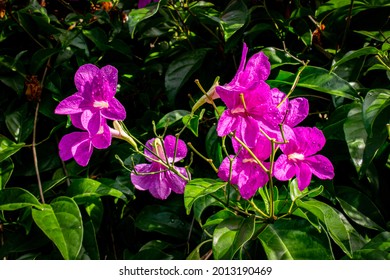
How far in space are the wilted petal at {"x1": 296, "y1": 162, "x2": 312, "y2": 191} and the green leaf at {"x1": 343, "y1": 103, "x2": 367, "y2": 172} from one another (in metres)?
0.12

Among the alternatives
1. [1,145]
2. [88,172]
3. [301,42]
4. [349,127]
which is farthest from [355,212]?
[1,145]

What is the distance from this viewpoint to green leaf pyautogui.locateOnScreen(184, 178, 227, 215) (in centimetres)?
84

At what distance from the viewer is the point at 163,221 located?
1168mm

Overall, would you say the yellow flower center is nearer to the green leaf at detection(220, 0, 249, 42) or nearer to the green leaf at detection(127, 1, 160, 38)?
the green leaf at detection(127, 1, 160, 38)

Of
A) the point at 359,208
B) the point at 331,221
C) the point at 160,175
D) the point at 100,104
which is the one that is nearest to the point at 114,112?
the point at 100,104

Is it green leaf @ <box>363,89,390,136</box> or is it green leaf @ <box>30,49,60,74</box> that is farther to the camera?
green leaf @ <box>30,49,60,74</box>

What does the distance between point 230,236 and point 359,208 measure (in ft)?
1.15

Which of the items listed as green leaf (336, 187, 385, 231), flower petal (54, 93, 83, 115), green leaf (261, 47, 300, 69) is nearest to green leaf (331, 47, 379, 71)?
green leaf (261, 47, 300, 69)

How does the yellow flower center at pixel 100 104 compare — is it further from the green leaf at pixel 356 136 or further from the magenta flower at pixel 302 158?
the green leaf at pixel 356 136

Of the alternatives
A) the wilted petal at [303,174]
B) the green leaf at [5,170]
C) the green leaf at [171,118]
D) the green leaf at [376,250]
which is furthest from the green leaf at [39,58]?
the green leaf at [376,250]

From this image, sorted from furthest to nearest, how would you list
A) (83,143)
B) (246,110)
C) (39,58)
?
(39,58) → (83,143) → (246,110)

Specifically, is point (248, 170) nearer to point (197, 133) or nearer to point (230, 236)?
point (230, 236)

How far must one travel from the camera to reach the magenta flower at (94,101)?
889 mm

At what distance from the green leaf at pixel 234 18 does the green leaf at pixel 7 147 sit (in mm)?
524
